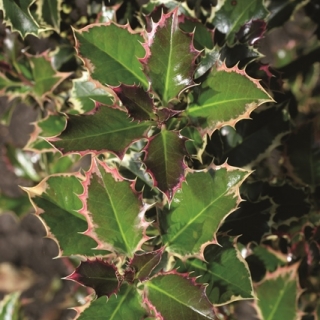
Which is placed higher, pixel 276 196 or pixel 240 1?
pixel 240 1

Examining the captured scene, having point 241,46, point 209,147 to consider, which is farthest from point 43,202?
point 241,46

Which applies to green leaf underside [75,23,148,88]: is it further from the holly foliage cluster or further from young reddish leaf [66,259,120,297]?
young reddish leaf [66,259,120,297]

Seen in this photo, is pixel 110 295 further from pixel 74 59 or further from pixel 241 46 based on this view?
pixel 74 59

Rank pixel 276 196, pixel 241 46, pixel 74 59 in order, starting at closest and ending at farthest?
pixel 241 46 < pixel 276 196 < pixel 74 59

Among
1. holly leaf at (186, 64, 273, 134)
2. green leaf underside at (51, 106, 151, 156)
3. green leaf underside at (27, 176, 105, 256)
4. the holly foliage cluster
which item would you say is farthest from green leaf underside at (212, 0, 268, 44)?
green leaf underside at (27, 176, 105, 256)

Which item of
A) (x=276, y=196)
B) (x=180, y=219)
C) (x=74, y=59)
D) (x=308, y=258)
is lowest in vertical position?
(x=308, y=258)

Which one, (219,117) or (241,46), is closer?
(219,117)

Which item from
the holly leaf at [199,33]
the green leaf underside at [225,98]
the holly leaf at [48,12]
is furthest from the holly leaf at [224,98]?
the holly leaf at [48,12]
